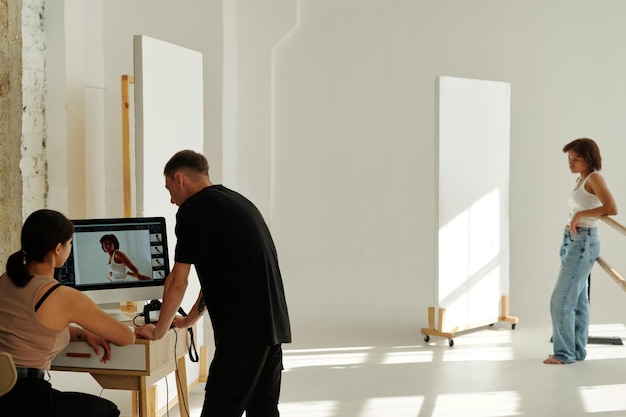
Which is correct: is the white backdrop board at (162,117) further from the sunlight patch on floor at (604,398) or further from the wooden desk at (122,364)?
the sunlight patch on floor at (604,398)

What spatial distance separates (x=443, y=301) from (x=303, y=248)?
1893 millimetres

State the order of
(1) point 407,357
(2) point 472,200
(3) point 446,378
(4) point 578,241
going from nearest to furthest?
(3) point 446,378 < (4) point 578,241 < (1) point 407,357 < (2) point 472,200

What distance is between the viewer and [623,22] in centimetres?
757

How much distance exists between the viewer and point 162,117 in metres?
4.38

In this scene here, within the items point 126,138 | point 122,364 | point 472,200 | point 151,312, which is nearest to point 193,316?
point 151,312

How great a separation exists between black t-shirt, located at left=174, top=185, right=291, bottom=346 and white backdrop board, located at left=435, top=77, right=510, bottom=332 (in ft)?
11.0

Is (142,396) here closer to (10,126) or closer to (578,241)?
(10,126)

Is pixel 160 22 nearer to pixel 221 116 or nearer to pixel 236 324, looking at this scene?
pixel 221 116

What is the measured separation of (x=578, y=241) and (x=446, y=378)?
4.12ft

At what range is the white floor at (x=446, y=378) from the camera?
454cm

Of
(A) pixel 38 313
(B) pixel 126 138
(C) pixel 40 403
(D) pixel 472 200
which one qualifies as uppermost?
(B) pixel 126 138

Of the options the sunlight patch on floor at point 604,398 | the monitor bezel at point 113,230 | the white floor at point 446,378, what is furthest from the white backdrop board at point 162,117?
the sunlight patch on floor at point 604,398

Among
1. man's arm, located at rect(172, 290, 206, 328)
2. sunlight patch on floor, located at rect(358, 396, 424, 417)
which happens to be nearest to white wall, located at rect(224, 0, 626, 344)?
sunlight patch on floor, located at rect(358, 396, 424, 417)

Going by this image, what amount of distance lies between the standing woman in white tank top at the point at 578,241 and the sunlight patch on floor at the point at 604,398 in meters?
0.61
